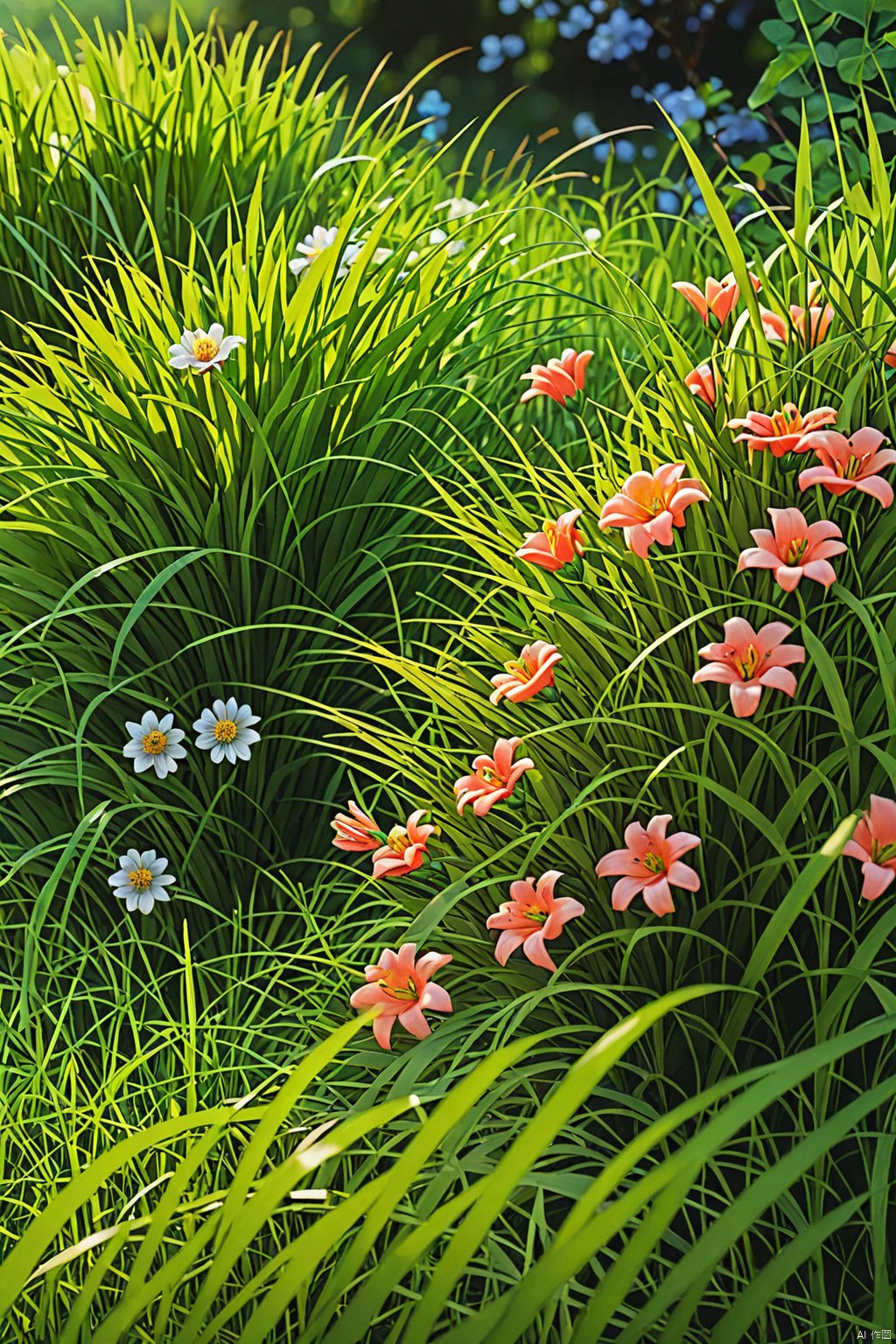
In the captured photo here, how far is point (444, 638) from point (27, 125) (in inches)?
54.6

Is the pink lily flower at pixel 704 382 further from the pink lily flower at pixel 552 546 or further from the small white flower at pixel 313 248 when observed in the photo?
the small white flower at pixel 313 248

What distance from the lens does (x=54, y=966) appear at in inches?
58.6

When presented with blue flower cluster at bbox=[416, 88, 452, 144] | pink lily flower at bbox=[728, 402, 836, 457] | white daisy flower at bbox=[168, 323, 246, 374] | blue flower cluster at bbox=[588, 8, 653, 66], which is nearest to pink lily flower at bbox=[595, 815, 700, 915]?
pink lily flower at bbox=[728, 402, 836, 457]

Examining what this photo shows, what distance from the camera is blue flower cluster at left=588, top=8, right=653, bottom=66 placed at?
4801 mm

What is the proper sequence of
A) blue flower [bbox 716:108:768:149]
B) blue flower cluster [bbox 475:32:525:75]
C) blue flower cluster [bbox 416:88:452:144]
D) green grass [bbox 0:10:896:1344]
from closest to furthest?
green grass [bbox 0:10:896:1344], blue flower [bbox 716:108:768:149], blue flower cluster [bbox 416:88:452:144], blue flower cluster [bbox 475:32:525:75]

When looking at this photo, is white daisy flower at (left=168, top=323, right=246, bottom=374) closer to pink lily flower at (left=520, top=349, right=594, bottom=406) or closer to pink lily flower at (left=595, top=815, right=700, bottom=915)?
pink lily flower at (left=520, top=349, right=594, bottom=406)

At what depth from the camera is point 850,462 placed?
1.22m

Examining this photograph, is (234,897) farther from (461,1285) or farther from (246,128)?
(246,128)

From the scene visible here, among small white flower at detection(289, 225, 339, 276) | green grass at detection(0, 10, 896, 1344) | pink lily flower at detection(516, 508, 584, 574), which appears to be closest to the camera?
green grass at detection(0, 10, 896, 1344)

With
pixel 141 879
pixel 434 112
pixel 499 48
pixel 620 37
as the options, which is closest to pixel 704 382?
pixel 141 879

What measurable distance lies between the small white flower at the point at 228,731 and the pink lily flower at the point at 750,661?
0.65m

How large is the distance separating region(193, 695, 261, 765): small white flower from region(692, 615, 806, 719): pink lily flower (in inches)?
25.8

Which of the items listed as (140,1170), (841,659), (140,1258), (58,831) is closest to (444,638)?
(58,831)

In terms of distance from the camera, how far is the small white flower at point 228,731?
1556 mm
